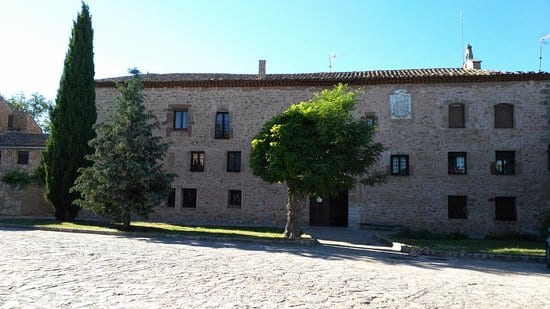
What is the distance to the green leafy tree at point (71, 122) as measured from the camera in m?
19.1

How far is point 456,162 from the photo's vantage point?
21031 millimetres

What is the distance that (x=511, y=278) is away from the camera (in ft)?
28.8

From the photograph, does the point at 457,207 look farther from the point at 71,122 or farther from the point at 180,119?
the point at 71,122

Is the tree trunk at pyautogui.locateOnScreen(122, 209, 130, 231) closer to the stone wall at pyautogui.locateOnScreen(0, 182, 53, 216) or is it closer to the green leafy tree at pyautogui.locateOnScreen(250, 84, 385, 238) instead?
the green leafy tree at pyautogui.locateOnScreen(250, 84, 385, 238)

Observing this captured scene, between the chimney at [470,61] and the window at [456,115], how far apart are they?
3.33m

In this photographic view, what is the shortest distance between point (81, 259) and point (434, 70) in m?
20.3

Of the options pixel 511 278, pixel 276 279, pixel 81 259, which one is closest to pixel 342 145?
pixel 511 278

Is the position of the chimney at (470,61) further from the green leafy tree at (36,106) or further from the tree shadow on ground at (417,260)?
the green leafy tree at (36,106)

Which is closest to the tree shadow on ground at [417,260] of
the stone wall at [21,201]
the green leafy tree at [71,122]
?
the green leafy tree at [71,122]

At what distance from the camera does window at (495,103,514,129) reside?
20.9m

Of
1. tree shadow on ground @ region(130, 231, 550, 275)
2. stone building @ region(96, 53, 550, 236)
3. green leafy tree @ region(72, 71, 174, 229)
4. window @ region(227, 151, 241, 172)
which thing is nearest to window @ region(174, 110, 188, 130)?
stone building @ region(96, 53, 550, 236)

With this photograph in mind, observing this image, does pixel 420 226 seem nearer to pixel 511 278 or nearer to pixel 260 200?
pixel 260 200

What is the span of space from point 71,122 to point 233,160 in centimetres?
847

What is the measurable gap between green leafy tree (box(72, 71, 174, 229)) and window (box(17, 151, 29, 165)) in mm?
11084
